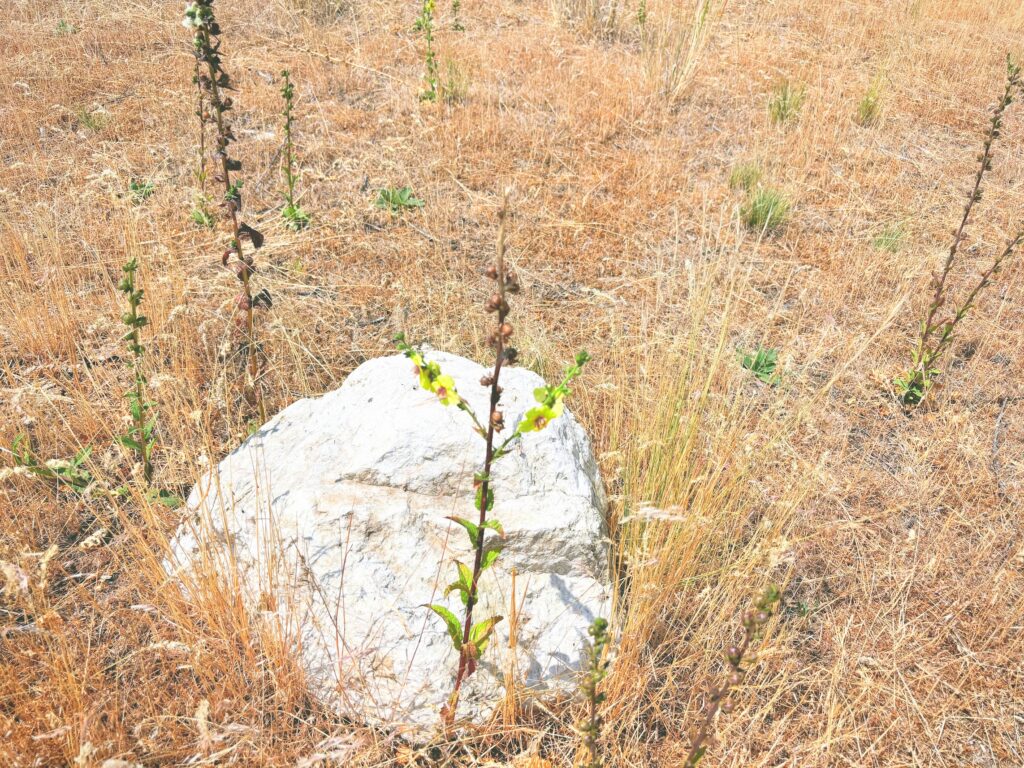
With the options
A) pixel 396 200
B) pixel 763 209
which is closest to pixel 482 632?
pixel 396 200

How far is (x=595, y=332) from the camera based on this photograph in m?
3.45

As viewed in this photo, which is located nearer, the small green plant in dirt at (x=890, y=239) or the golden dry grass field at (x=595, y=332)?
the golden dry grass field at (x=595, y=332)

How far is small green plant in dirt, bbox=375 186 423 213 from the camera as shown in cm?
409

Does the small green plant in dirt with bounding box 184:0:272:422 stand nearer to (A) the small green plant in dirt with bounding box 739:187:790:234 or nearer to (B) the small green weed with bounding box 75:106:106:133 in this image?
(B) the small green weed with bounding box 75:106:106:133

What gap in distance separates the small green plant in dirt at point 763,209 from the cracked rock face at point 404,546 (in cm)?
255

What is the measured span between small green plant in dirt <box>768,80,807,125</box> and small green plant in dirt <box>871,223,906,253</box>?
152 centimetres

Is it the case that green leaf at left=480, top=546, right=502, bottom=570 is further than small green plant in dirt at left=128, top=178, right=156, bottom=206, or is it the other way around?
small green plant in dirt at left=128, top=178, right=156, bottom=206

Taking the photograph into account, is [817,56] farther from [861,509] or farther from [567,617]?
[567,617]

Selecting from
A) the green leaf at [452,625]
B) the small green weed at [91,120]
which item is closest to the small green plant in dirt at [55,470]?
the green leaf at [452,625]

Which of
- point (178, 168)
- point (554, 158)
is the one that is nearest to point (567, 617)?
point (554, 158)

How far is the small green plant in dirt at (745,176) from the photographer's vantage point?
4.47 metres

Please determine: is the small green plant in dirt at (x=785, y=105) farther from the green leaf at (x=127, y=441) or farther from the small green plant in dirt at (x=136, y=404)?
the green leaf at (x=127, y=441)

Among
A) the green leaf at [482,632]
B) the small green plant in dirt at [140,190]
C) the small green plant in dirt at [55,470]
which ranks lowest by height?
the small green plant in dirt at [55,470]

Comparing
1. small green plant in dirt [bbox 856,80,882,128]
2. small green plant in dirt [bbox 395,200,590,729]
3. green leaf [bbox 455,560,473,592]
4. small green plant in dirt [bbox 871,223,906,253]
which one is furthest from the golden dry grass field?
green leaf [bbox 455,560,473,592]
